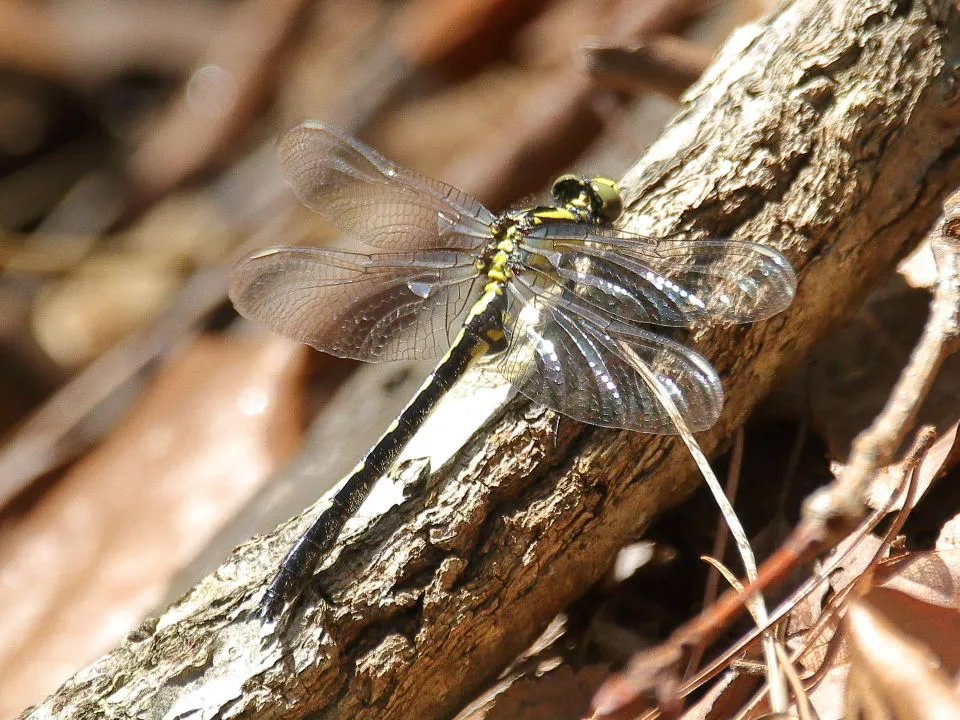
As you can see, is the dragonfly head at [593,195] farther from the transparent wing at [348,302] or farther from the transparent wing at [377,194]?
the transparent wing at [348,302]

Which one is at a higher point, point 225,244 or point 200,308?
point 225,244

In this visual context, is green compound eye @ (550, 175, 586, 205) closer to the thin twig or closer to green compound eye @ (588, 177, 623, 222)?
green compound eye @ (588, 177, 623, 222)

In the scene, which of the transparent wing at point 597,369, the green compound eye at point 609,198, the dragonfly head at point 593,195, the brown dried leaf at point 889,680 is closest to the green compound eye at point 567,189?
the dragonfly head at point 593,195

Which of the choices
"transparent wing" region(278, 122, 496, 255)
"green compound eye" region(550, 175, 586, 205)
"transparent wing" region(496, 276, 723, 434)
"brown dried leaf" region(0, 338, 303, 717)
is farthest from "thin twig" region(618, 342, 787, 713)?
"brown dried leaf" region(0, 338, 303, 717)

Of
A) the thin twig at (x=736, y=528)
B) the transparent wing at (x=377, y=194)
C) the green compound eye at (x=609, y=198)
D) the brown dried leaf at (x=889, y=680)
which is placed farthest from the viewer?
the transparent wing at (x=377, y=194)

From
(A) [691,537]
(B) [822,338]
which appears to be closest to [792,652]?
(A) [691,537]

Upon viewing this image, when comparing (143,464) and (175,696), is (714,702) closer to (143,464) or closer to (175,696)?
(175,696)
